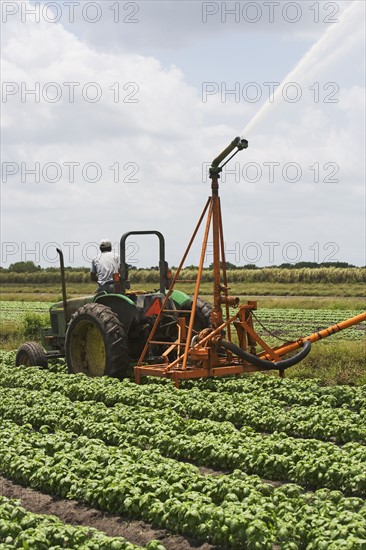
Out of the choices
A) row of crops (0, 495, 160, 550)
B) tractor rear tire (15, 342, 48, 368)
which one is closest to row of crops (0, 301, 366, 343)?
tractor rear tire (15, 342, 48, 368)

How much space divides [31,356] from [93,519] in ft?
24.9

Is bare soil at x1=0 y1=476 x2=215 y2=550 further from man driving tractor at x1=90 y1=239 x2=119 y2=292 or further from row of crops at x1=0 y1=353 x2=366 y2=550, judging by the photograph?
man driving tractor at x1=90 y1=239 x2=119 y2=292

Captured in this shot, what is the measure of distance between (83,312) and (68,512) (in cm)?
570

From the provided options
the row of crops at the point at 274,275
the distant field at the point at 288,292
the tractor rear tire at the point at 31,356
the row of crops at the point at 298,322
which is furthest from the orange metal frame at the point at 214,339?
the row of crops at the point at 274,275

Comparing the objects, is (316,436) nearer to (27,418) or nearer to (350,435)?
(350,435)

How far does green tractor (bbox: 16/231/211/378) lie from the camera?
1220 centimetres

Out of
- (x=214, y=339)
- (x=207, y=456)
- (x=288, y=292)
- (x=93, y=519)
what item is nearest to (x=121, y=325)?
(x=214, y=339)

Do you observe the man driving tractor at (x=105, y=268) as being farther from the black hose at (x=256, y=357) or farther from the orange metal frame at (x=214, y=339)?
the black hose at (x=256, y=357)

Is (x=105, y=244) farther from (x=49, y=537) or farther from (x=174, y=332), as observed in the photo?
(x=49, y=537)

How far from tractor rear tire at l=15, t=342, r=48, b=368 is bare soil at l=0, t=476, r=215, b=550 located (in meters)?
6.21

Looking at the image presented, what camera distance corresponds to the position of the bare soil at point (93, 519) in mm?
6332

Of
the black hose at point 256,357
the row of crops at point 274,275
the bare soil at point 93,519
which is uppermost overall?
the row of crops at point 274,275

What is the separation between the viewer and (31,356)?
14242mm

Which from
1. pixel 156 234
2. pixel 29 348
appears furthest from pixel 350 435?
pixel 29 348
